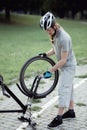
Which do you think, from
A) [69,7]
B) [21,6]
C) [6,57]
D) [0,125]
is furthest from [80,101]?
[69,7]

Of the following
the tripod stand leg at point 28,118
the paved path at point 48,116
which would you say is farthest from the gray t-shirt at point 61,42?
the paved path at point 48,116

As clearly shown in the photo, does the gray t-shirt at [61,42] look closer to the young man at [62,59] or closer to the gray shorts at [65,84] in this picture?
the young man at [62,59]

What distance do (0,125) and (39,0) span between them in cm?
5141

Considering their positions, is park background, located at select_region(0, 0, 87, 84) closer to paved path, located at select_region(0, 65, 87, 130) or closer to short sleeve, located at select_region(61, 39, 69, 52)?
paved path, located at select_region(0, 65, 87, 130)

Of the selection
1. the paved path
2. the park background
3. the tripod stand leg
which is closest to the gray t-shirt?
the tripod stand leg

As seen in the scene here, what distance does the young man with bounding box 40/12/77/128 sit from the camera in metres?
7.00

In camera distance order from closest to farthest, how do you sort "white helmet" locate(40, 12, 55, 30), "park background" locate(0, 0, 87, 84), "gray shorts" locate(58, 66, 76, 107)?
"white helmet" locate(40, 12, 55, 30)
"gray shorts" locate(58, 66, 76, 107)
"park background" locate(0, 0, 87, 84)

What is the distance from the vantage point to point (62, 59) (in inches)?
279

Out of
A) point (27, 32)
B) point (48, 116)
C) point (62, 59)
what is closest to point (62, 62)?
point (62, 59)

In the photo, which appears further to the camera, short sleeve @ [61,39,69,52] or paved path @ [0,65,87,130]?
paved path @ [0,65,87,130]

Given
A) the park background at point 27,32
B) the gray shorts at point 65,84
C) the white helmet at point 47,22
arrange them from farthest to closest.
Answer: the park background at point 27,32 < the gray shorts at point 65,84 < the white helmet at point 47,22

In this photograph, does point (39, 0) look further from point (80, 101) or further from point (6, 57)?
point (80, 101)

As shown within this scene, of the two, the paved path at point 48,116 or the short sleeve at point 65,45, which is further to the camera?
the paved path at point 48,116

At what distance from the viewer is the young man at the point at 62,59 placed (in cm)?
700
